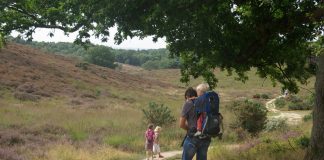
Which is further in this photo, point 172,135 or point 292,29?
point 172,135

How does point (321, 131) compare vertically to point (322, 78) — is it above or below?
below

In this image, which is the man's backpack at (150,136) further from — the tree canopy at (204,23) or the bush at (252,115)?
the bush at (252,115)

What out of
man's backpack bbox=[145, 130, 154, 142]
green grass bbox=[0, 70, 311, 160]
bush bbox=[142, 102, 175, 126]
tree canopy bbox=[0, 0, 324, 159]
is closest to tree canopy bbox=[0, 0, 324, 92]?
tree canopy bbox=[0, 0, 324, 159]

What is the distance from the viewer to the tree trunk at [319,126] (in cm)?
992

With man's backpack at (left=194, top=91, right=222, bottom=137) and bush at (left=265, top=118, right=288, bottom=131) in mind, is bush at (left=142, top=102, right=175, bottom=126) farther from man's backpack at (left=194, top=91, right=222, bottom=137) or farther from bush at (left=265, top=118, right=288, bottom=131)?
man's backpack at (left=194, top=91, right=222, bottom=137)

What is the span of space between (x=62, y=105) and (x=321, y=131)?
97.6 feet

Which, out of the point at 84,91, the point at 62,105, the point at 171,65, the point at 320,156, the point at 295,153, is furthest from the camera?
the point at 171,65

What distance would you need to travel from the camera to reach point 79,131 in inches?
958

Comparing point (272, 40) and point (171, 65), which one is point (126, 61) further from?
point (272, 40)

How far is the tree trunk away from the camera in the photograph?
9922 millimetres

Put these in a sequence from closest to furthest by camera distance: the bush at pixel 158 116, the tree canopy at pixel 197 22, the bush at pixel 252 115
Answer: the tree canopy at pixel 197 22, the bush at pixel 252 115, the bush at pixel 158 116

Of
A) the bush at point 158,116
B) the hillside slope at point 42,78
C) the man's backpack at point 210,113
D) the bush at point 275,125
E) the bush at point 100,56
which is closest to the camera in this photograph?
the man's backpack at point 210,113

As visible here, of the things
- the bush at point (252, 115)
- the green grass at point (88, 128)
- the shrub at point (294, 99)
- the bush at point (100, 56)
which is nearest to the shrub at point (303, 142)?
the green grass at point (88, 128)

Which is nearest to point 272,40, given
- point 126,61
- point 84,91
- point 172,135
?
point 172,135
